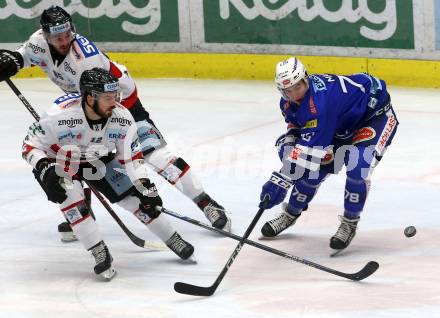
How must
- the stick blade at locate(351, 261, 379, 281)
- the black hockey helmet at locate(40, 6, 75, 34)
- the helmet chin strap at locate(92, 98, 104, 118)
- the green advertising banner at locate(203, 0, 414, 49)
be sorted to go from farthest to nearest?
the green advertising banner at locate(203, 0, 414, 49)
the black hockey helmet at locate(40, 6, 75, 34)
the helmet chin strap at locate(92, 98, 104, 118)
the stick blade at locate(351, 261, 379, 281)

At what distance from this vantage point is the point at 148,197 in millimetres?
5457

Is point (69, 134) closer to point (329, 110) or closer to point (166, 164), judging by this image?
point (166, 164)

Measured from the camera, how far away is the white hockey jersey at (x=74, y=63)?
6.26 metres

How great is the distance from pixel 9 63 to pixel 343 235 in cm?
214

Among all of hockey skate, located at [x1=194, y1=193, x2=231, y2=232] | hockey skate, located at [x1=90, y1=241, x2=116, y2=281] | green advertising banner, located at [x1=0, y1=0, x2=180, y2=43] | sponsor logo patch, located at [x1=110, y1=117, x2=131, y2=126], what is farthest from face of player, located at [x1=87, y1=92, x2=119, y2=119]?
green advertising banner, located at [x1=0, y1=0, x2=180, y2=43]

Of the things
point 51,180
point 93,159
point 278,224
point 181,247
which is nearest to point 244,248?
point 278,224

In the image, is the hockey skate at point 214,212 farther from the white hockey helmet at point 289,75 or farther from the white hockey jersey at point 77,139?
the white hockey helmet at point 289,75

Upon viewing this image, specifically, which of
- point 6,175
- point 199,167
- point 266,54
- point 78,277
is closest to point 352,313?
point 78,277

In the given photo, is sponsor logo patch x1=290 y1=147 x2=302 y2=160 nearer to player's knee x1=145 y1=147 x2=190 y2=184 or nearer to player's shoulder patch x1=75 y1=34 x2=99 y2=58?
player's knee x1=145 y1=147 x2=190 y2=184

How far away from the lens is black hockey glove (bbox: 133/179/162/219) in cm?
545

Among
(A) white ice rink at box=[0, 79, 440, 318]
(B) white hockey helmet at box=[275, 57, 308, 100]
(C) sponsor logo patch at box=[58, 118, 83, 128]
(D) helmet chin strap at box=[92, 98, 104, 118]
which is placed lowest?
(A) white ice rink at box=[0, 79, 440, 318]

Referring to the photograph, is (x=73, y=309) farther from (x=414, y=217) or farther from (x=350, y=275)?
(x=414, y=217)

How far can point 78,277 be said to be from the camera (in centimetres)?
559

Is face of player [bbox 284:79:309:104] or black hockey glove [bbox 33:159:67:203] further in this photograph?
face of player [bbox 284:79:309:104]
